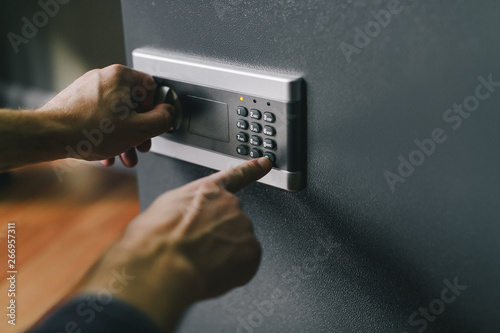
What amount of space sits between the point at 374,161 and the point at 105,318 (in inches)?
10.3

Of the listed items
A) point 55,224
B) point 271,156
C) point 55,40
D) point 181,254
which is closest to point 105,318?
point 181,254

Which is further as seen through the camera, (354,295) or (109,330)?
(354,295)

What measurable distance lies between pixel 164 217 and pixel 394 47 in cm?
24

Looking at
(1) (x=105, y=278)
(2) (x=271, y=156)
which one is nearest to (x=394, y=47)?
(2) (x=271, y=156)

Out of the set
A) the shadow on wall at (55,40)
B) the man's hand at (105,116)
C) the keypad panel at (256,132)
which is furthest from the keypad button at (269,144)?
the shadow on wall at (55,40)

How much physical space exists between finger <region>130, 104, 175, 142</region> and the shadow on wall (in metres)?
1.01

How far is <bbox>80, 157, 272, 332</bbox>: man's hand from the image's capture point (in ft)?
1.31

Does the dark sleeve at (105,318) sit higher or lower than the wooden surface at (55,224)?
higher

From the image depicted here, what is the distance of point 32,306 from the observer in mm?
1014

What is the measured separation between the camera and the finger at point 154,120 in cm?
54

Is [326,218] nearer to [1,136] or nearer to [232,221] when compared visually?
[232,221]

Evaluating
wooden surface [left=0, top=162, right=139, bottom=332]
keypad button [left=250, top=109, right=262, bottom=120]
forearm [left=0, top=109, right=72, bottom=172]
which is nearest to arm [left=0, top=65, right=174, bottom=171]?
forearm [left=0, top=109, right=72, bottom=172]

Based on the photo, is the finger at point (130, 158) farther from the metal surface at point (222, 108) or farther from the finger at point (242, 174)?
the finger at point (242, 174)

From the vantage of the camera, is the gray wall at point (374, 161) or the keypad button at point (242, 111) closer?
the gray wall at point (374, 161)
